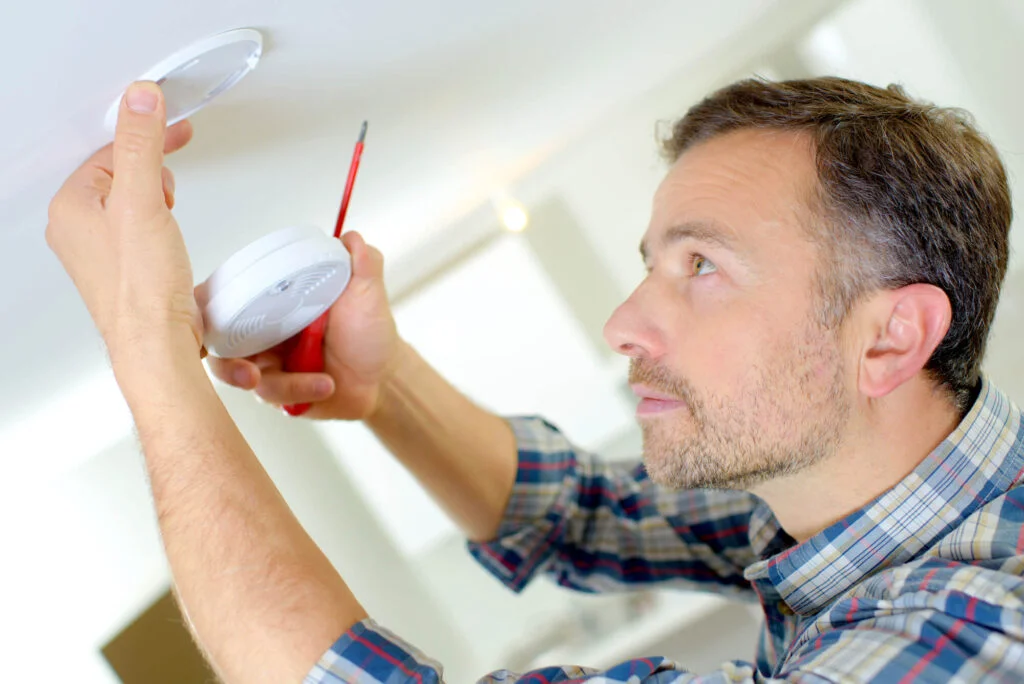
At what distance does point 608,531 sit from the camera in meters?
1.31

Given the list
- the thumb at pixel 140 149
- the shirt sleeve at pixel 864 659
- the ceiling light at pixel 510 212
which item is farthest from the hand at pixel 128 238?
the ceiling light at pixel 510 212

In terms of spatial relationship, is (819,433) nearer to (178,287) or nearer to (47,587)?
(178,287)

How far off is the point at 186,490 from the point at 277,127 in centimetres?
35

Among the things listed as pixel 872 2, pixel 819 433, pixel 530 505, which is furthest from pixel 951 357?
pixel 872 2

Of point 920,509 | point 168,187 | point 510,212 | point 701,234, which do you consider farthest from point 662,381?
point 510,212

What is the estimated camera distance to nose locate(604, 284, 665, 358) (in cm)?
98

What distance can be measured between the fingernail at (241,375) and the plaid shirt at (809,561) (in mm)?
324

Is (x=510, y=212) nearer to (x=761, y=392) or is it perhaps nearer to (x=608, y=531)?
(x=608, y=531)

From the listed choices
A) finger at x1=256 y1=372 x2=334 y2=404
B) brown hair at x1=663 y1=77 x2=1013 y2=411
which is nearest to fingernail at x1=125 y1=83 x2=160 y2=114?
finger at x1=256 y1=372 x2=334 y2=404

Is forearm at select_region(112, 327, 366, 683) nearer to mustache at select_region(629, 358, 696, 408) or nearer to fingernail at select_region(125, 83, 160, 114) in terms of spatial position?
fingernail at select_region(125, 83, 160, 114)

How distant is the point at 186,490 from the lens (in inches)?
29.1

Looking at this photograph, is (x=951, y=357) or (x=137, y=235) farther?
(x=951, y=357)

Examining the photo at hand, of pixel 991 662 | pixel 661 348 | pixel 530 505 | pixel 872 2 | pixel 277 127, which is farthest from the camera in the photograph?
pixel 872 2

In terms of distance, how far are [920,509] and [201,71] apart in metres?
0.79
